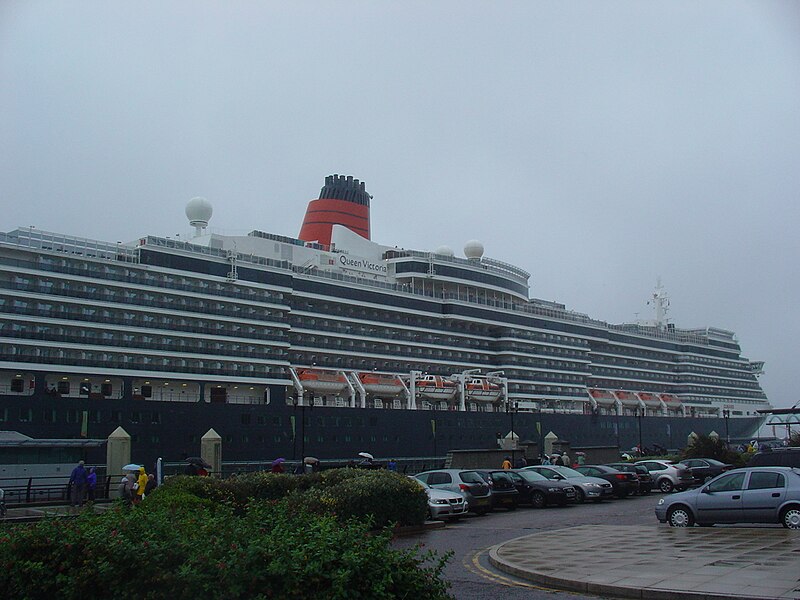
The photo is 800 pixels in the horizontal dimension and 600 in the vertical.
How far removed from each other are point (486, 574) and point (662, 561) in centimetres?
267

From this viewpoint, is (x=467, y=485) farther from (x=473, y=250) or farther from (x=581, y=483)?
(x=473, y=250)

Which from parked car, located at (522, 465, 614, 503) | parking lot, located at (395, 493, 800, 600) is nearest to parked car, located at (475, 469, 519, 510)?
parking lot, located at (395, 493, 800, 600)

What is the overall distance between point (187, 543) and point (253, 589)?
42.2 inches

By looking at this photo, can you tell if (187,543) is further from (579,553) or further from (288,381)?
(288,381)

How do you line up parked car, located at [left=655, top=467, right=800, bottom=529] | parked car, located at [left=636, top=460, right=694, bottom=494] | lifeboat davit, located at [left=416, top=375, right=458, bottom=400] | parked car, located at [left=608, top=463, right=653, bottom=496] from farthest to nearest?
lifeboat davit, located at [left=416, top=375, right=458, bottom=400] < parked car, located at [left=636, top=460, right=694, bottom=494] < parked car, located at [left=608, top=463, right=653, bottom=496] < parked car, located at [left=655, top=467, right=800, bottom=529]

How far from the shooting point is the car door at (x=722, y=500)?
15.3 m

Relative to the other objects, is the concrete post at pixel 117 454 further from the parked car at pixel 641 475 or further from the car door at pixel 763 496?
the car door at pixel 763 496

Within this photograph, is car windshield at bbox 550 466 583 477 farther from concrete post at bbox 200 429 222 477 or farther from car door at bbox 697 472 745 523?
concrete post at bbox 200 429 222 477

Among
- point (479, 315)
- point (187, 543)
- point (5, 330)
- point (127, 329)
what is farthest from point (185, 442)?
point (187, 543)

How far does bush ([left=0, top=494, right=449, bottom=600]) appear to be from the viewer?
21.1 ft

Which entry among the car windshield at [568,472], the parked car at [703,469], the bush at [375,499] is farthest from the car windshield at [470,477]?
the parked car at [703,469]

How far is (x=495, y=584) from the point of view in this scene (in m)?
10.9

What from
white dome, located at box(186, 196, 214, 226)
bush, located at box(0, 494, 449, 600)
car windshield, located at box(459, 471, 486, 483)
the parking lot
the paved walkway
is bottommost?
the parking lot

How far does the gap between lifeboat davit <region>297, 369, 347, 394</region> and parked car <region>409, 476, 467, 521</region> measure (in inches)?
1000
